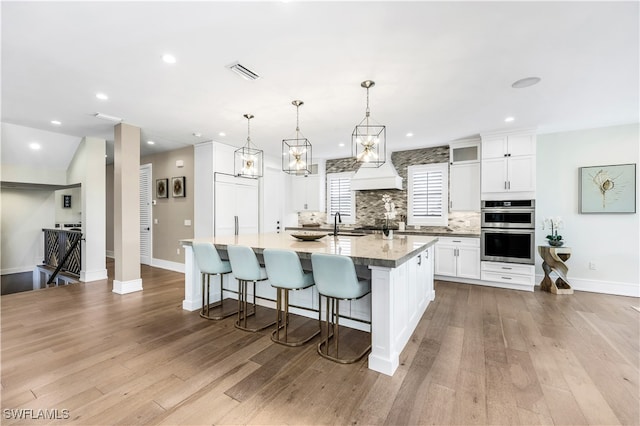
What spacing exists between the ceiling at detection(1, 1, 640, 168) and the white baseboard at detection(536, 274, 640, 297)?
2.55 meters

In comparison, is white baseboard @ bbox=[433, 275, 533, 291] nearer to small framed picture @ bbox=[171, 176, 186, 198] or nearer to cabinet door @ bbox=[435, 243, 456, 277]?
cabinet door @ bbox=[435, 243, 456, 277]

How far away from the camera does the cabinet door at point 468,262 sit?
16.6 feet

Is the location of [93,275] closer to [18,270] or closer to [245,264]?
[18,270]

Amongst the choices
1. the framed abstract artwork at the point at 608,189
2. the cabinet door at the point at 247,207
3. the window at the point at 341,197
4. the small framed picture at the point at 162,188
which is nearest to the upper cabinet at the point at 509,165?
the framed abstract artwork at the point at 608,189

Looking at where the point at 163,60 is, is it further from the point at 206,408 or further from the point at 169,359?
the point at 206,408

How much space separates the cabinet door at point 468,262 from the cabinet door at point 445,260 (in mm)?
102

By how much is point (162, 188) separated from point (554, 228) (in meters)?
7.88

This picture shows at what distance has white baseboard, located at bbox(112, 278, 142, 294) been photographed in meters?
4.40

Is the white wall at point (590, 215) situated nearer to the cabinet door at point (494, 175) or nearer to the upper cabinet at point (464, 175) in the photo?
the cabinet door at point (494, 175)

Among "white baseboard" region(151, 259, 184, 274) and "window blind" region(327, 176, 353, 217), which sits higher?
"window blind" region(327, 176, 353, 217)

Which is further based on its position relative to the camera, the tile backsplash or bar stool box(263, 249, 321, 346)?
the tile backsplash

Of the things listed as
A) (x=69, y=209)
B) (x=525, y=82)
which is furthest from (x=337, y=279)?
(x=69, y=209)

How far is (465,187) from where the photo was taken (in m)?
5.41

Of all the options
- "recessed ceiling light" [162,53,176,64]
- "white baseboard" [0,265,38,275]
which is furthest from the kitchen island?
→ "white baseboard" [0,265,38,275]
